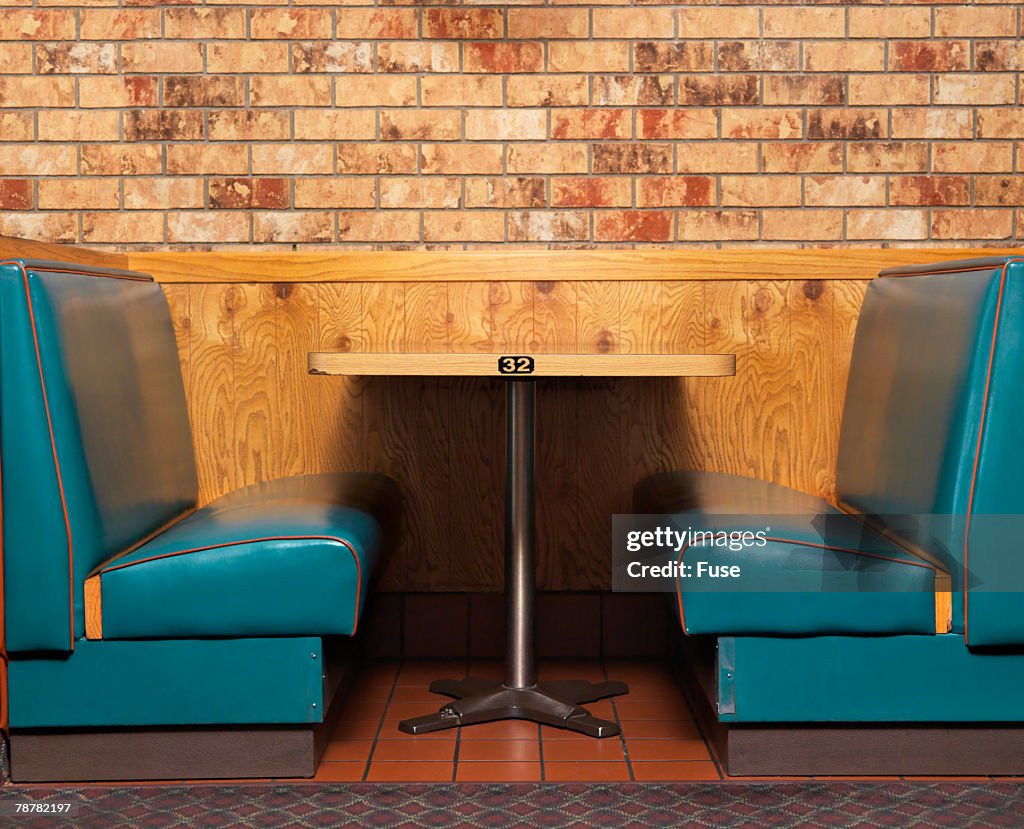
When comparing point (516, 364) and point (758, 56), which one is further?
point (758, 56)

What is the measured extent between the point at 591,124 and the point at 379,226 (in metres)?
0.63

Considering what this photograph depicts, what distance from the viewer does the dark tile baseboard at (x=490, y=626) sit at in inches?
115

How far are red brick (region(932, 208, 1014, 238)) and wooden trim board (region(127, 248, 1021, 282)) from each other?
0.09 m

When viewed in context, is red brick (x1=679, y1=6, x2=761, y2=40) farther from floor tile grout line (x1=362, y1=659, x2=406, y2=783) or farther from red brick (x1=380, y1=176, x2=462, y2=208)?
floor tile grout line (x1=362, y1=659, x2=406, y2=783)

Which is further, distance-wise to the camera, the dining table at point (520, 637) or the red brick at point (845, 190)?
the red brick at point (845, 190)

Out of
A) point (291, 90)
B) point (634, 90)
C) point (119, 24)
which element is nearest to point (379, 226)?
point (291, 90)

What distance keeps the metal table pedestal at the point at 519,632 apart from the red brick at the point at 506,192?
2.47ft

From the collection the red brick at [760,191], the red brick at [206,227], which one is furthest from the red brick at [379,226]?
the red brick at [760,191]

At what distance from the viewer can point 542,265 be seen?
2.87 m

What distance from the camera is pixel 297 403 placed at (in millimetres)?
2906

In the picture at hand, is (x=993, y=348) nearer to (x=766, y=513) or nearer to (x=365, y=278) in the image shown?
(x=766, y=513)

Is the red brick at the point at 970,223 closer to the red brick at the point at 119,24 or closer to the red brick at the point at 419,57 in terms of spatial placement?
the red brick at the point at 419,57

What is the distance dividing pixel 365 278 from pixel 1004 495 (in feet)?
5.32

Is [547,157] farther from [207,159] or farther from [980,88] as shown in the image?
[980,88]
